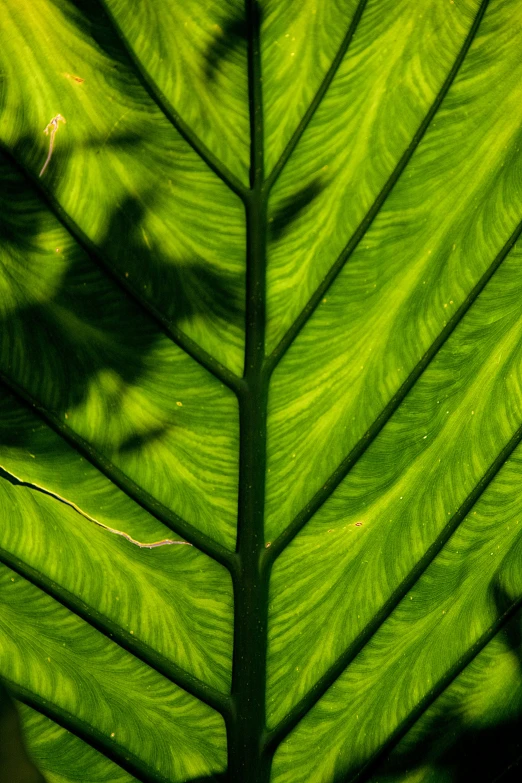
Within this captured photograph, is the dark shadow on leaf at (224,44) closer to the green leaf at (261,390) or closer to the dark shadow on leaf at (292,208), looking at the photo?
the green leaf at (261,390)

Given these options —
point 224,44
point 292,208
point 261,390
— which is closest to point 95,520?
point 261,390

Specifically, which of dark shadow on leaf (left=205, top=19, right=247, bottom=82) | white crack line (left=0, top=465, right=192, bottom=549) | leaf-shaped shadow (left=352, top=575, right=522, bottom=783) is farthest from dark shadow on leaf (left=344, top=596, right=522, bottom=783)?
dark shadow on leaf (left=205, top=19, right=247, bottom=82)

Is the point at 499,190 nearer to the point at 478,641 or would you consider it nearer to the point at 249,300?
the point at 249,300

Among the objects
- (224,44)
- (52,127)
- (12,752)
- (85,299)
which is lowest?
(12,752)

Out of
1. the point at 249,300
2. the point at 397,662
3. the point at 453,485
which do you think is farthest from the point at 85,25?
A: the point at 397,662

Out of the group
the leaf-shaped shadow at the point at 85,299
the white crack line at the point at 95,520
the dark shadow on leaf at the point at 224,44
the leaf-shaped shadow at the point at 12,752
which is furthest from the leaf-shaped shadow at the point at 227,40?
the leaf-shaped shadow at the point at 12,752

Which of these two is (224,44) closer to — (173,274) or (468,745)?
(173,274)

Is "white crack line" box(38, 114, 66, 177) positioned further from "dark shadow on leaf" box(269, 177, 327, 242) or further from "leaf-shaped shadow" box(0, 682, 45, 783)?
"leaf-shaped shadow" box(0, 682, 45, 783)

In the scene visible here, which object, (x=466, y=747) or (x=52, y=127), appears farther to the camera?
(x=466, y=747)
